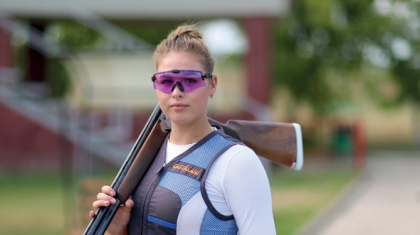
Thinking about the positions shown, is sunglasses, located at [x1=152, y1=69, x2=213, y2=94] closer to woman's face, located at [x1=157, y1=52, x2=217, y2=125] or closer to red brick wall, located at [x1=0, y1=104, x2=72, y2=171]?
woman's face, located at [x1=157, y1=52, x2=217, y2=125]

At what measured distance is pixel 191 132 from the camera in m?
2.51

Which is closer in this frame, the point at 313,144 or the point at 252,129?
the point at 252,129

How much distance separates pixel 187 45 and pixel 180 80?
122 mm

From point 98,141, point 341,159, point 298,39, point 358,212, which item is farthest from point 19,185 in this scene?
point 298,39

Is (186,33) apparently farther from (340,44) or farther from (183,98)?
(340,44)

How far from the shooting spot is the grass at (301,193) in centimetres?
978

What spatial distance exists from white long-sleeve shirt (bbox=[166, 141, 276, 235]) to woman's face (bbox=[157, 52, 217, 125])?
0.60 feet

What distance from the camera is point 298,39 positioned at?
2583cm

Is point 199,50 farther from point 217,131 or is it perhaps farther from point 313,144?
point 313,144

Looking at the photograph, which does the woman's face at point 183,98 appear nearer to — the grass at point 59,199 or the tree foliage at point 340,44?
the grass at point 59,199

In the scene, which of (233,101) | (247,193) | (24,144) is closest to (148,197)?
(247,193)

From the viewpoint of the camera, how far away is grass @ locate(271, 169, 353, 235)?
978cm

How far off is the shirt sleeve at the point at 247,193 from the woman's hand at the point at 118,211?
400 millimetres

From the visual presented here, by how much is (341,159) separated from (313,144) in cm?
A: 530
